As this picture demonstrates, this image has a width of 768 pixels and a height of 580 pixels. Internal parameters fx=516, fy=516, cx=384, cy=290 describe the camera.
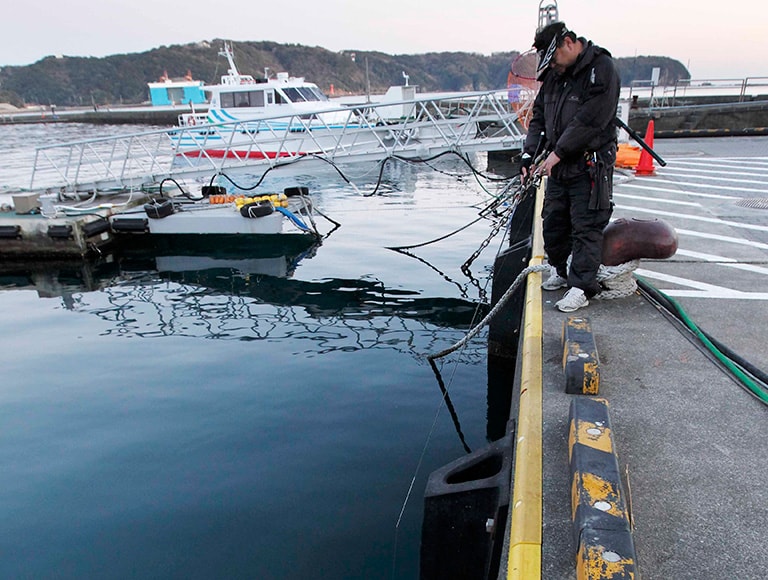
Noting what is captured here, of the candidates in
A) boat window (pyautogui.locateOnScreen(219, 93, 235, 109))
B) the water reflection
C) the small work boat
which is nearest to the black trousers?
the water reflection

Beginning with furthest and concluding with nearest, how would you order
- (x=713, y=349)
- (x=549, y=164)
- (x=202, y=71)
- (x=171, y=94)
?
(x=202, y=71) → (x=171, y=94) → (x=549, y=164) → (x=713, y=349)

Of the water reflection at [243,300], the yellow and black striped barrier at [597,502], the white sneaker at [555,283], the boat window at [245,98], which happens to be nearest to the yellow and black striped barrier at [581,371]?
the yellow and black striped barrier at [597,502]

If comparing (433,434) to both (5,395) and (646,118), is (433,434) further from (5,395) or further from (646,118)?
(646,118)

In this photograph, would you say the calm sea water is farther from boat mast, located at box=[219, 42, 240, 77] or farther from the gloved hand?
boat mast, located at box=[219, 42, 240, 77]

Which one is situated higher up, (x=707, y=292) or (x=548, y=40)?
(x=548, y=40)

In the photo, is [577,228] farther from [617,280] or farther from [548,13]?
[548,13]

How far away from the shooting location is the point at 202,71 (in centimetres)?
12588

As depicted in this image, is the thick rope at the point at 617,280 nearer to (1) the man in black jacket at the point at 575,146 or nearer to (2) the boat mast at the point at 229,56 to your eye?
(1) the man in black jacket at the point at 575,146

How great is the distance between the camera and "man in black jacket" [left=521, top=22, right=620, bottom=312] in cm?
350

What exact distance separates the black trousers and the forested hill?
112 m

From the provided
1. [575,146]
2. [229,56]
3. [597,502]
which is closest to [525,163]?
[575,146]

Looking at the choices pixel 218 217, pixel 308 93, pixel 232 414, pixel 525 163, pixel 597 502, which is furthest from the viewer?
pixel 308 93

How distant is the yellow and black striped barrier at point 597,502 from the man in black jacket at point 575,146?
1.76m

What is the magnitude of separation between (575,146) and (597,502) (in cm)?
251
